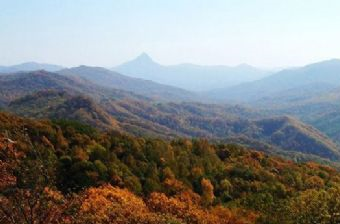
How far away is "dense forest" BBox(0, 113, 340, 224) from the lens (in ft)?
208

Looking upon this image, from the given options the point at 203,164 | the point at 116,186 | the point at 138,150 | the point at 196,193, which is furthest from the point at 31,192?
the point at 203,164

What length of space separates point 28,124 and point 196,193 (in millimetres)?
38514

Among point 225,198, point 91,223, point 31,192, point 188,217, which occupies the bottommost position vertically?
point 225,198

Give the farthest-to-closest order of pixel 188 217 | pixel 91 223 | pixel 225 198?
pixel 225 198
pixel 188 217
pixel 91 223

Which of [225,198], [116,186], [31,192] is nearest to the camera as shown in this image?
[31,192]

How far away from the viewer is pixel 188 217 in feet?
220

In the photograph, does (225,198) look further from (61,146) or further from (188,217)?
(61,146)

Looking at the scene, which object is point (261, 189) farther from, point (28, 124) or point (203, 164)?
point (28, 124)

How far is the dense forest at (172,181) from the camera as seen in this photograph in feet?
208

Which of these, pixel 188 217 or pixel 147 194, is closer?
pixel 188 217

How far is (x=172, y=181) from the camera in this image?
92250 millimetres

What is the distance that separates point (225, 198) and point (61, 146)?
110 ft

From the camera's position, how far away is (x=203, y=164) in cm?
11000

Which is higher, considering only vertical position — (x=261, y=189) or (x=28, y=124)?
(x=28, y=124)
